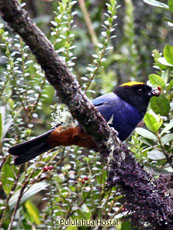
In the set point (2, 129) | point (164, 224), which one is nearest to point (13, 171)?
point (2, 129)

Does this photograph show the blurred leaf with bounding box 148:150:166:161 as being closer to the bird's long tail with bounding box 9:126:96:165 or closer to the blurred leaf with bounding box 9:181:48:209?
the bird's long tail with bounding box 9:126:96:165

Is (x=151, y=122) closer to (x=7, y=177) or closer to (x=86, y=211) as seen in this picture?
(x=86, y=211)

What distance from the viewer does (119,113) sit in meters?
3.36

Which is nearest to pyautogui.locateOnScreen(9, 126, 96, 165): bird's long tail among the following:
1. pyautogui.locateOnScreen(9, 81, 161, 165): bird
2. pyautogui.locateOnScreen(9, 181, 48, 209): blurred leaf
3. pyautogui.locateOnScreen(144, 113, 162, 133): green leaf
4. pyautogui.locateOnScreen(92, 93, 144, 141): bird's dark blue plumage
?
pyautogui.locateOnScreen(9, 81, 161, 165): bird

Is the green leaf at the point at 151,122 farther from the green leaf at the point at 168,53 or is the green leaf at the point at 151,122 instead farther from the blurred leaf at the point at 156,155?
the green leaf at the point at 168,53

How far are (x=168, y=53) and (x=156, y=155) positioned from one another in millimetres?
543

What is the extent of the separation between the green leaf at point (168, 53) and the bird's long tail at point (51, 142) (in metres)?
0.76

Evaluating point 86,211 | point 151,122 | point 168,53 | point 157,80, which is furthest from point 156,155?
point 86,211

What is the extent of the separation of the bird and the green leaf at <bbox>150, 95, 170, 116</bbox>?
430mm

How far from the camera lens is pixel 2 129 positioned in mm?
3010

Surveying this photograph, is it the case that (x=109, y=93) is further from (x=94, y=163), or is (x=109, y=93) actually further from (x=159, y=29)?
(x=159, y=29)

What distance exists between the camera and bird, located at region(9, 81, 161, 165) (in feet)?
9.52

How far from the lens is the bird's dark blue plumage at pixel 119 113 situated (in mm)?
3287

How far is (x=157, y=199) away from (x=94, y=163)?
65 cm
